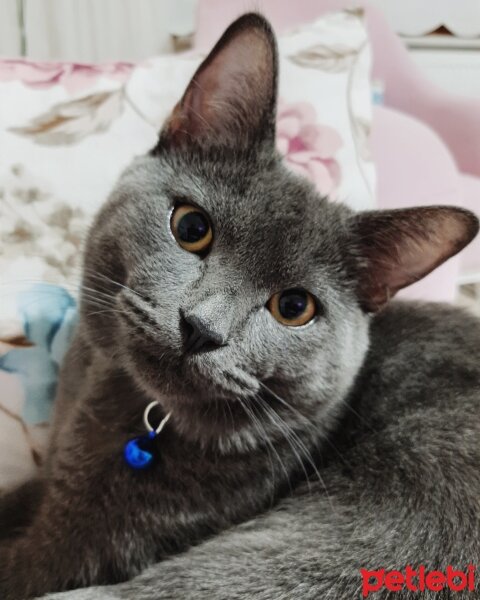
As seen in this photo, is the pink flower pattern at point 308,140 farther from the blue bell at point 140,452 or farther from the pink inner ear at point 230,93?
the blue bell at point 140,452

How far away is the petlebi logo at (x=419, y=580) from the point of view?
63 cm

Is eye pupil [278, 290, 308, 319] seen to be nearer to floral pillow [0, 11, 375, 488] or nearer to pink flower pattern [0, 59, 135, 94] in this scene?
floral pillow [0, 11, 375, 488]

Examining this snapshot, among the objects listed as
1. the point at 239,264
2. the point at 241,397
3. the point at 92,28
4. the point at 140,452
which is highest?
the point at 92,28

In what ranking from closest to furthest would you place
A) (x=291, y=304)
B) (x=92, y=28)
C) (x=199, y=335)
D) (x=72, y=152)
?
(x=199, y=335) → (x=291, y=304) → (x=72, y=152) → (x=92, y=28)

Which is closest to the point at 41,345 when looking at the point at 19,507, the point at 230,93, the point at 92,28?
the point at 19,507

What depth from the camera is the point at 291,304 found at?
70cm

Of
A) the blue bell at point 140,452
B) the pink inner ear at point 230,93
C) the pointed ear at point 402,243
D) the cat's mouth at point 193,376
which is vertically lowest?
the blue bell at point 140,452

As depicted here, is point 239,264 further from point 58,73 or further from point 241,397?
point 58,73

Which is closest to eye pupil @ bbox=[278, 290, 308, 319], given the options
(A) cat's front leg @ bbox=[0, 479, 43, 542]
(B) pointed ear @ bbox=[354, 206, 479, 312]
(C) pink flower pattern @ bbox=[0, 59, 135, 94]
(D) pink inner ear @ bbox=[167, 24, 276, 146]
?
(B) pointed ear @ bbox=[354, 206, 479, 312]

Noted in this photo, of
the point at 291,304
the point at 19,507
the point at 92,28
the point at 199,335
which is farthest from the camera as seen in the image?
the point at 92,28

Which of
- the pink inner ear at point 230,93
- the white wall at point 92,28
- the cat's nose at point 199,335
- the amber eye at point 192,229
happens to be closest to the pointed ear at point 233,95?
the pink inner ear at point 230,93

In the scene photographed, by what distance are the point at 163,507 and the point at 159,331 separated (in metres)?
0.24

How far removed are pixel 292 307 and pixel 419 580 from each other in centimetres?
33

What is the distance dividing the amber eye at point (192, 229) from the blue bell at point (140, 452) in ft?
0.82
